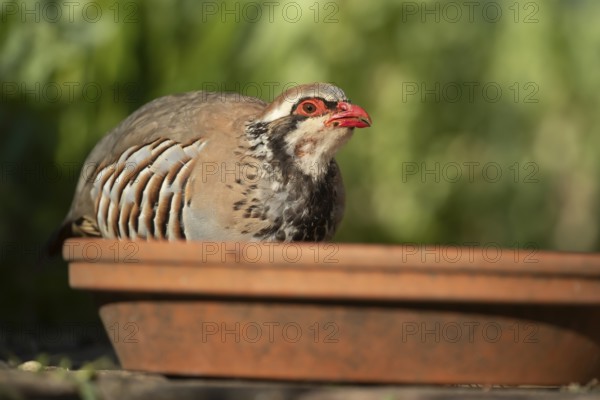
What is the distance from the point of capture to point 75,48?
4648mm

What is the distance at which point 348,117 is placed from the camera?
3.05 m

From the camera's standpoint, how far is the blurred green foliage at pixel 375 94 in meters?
4.66

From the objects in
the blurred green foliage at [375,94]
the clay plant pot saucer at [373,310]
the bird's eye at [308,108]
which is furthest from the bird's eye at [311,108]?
the blurred green foliage at [375,94]

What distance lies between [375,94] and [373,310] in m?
2.50

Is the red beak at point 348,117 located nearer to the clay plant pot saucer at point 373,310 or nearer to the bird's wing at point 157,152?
the bird's wing at point 157,152

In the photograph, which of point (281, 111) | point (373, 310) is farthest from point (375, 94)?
point (373, 310)

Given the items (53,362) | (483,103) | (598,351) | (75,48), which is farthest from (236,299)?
(483,103)

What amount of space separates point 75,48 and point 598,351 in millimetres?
2658

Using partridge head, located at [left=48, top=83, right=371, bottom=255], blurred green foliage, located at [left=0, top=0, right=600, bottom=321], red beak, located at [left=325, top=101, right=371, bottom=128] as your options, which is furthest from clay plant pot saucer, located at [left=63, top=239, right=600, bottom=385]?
blurred green foliage, located at [left=0, top=0, right=600, bottom=321]

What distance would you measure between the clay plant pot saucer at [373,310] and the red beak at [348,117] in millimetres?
537

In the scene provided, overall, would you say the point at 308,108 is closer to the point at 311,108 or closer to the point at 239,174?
the point at 311,108

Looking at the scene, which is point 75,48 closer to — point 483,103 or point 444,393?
point 483,103

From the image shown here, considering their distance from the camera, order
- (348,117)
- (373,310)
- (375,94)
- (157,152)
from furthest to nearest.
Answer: (375,94), (157,152), (348,117), (373,310)

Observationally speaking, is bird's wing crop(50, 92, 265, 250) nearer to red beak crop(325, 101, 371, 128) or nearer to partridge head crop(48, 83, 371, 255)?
partridge head crop(48, 83, 371, 255)
